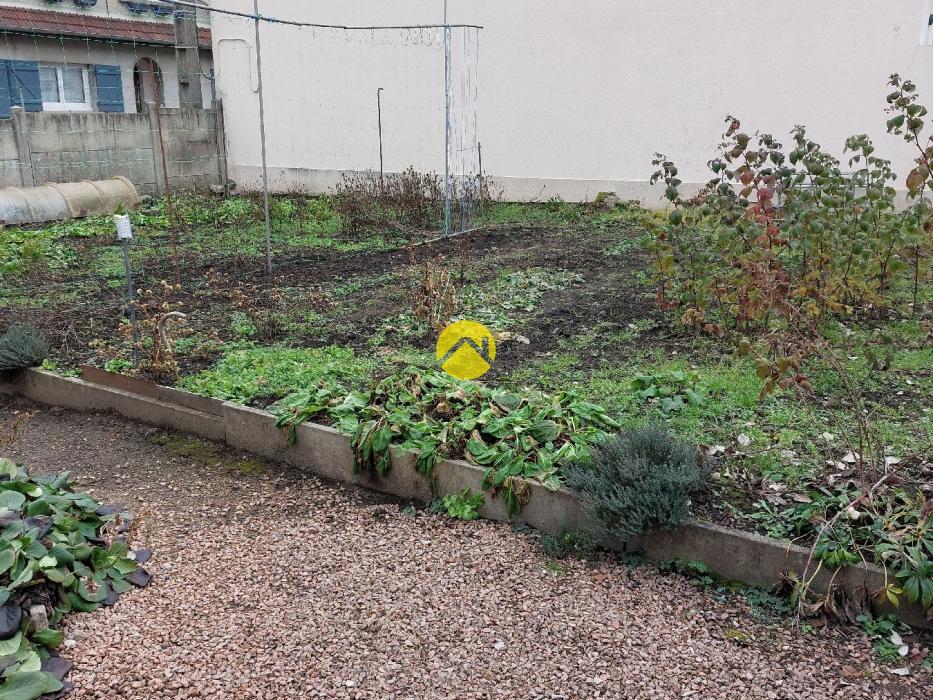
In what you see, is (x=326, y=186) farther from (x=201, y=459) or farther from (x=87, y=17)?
(x=201, y=459)

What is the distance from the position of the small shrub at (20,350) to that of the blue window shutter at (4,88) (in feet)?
39.2

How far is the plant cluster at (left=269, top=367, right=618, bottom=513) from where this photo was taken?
353 cm

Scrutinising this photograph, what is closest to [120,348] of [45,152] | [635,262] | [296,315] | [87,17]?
[296,315]

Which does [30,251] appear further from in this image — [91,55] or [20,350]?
Result: [91,55]

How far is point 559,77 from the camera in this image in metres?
11.7

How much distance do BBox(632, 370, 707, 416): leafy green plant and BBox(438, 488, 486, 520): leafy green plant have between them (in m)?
1.16

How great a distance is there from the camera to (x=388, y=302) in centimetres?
674

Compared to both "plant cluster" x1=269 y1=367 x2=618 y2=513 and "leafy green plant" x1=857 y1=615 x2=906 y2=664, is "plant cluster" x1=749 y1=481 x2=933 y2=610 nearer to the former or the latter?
"leafy green plant" x1=857 y1=615 x2=906 y2=664

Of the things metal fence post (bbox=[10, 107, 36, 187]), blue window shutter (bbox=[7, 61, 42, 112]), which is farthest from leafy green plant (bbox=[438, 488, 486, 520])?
blue window shutter (bbox=[7, 61, 42, 112])

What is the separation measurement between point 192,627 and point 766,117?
389 inches

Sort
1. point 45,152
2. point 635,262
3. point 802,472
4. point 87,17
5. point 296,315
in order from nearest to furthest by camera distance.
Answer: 1. point 802,472
2. point 296,315
3. point 635,262
4. point 45,152
5. point 87,17

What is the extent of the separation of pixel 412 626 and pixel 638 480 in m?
1.02

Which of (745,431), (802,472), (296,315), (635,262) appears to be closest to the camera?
(802,472)

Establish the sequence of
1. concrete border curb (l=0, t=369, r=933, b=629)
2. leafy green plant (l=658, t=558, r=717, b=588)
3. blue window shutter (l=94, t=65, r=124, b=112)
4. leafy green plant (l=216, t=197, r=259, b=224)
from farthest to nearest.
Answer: blue window shutter (l=94, t=65, r=124, b=112) → leafy green plant (l=216, t=197, r=259, b=224) → leafy green plant (l=658, t=558, r=717, b=588) → concrete border curb (l=0, t=369, r=933, b=629)
